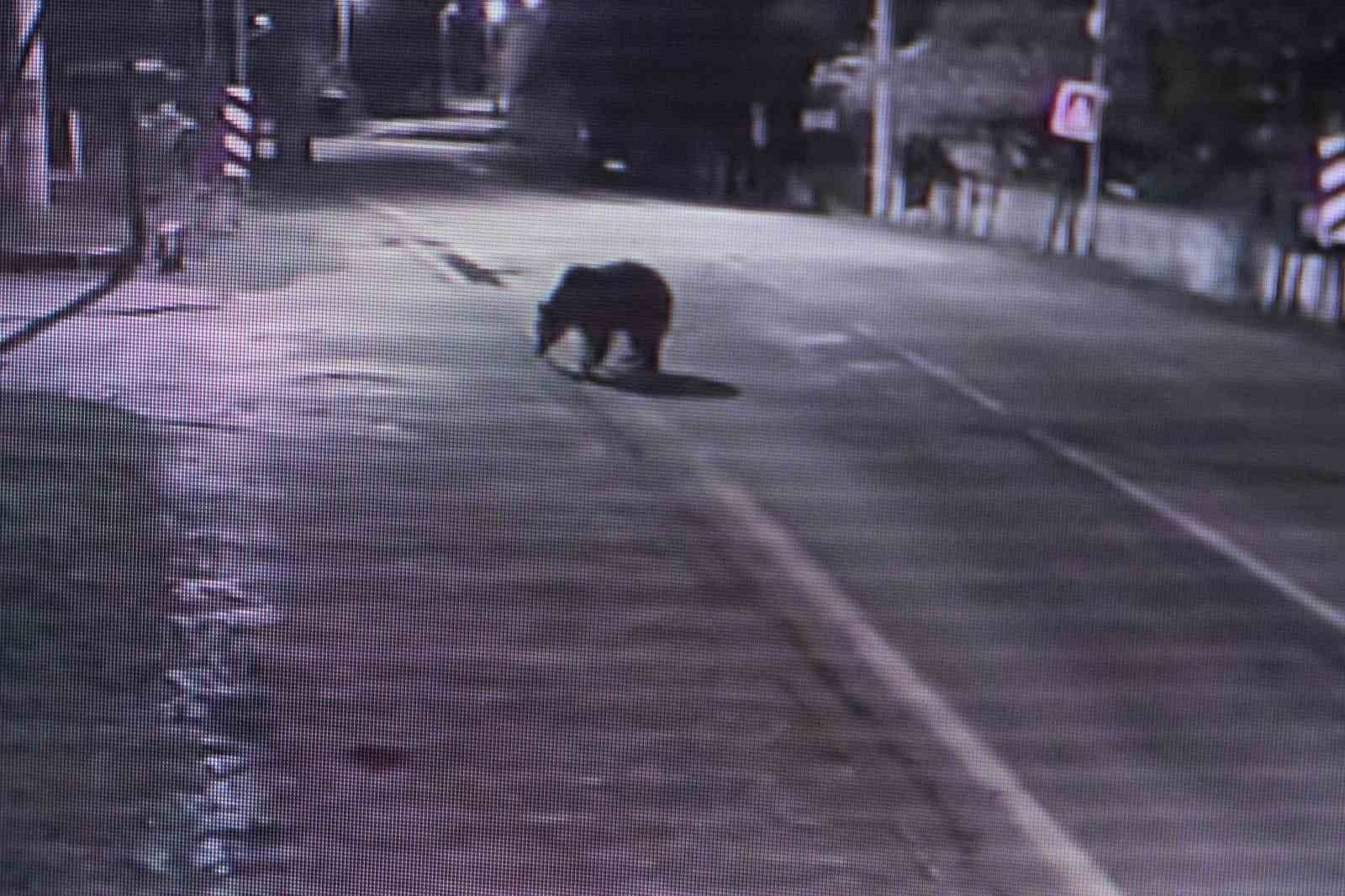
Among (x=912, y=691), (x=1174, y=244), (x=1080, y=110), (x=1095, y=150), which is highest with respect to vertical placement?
(x=1080, y=110)

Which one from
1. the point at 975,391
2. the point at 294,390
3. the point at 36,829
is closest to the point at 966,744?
the point at 36,829

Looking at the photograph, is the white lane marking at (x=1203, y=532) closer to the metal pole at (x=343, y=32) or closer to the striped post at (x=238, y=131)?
the metal pole at (x=343, y=32)

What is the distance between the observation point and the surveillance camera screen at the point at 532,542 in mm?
2264

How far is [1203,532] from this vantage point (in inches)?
162

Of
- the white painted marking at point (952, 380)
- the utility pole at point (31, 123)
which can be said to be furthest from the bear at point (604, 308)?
the utility pole at point (31, 123)

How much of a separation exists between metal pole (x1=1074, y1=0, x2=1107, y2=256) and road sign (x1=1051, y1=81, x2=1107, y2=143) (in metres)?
0.03

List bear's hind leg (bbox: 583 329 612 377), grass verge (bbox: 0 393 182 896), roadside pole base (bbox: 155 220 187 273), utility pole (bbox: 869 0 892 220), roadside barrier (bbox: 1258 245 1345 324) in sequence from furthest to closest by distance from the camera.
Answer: utility pole (bbox: 869 0 892 220) → roadside barrier (bbox: 1258 245 1345 324) → bear's hind leg (bbox: 583 329 612 377) → roadside pole base (bbox: 155 220 187 273) → grass verge (bbox: 0 393 182 896)

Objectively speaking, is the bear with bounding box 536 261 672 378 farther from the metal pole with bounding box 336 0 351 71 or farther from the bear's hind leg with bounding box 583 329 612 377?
the metal pole with bounding box 336 0 351 71

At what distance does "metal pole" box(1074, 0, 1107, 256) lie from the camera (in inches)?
425

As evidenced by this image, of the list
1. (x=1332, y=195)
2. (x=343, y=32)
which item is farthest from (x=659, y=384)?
(x=1332, y=195)

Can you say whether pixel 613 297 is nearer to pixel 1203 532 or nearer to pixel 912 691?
pixel 1203 532

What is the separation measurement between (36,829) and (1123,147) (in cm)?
1109

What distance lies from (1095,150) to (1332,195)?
202cm

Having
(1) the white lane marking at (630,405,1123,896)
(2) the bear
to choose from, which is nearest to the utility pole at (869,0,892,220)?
(2) the bear
